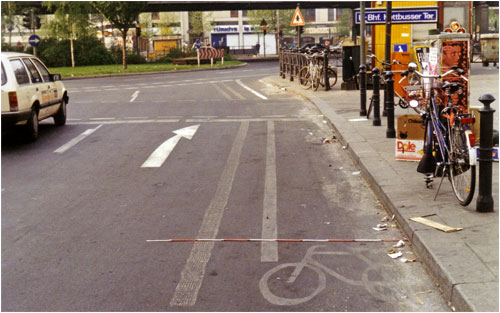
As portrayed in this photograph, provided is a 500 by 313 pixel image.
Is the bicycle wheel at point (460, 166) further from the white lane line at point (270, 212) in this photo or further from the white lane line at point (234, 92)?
the white lane line at point (234, 92)

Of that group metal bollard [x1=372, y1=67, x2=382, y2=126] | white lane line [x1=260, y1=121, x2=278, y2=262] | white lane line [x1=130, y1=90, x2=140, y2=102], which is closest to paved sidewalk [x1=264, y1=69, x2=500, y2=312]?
white lane line [x1=260, y1=121, x2=278, y2=262]

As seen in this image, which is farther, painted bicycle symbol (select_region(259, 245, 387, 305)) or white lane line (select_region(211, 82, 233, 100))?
white lane line (select_region(211, 82, 233, 100))

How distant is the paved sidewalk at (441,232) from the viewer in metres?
4.33

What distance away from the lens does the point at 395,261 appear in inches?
208

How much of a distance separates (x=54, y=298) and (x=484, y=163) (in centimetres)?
388

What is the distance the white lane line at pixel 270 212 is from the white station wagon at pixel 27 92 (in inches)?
176

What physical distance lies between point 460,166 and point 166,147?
596 cm

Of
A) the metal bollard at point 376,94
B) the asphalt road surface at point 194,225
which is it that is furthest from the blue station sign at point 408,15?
the asphalt road surface at point 194,225

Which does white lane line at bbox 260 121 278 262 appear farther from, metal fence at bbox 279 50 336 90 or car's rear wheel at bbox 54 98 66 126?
metal fence at bbox 279 50 336 90

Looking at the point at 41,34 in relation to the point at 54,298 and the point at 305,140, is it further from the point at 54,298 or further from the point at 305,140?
the point at 54,298

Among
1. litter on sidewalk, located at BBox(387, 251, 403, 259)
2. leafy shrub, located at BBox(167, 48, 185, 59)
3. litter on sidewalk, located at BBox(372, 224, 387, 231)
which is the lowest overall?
litter on sidewalk, located at BBox(387, 251, 403, 259)

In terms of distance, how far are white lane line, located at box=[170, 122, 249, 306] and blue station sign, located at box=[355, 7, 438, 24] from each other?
709cm

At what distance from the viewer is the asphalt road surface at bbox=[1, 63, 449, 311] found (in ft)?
15.1

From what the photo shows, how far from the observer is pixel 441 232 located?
5566mm
